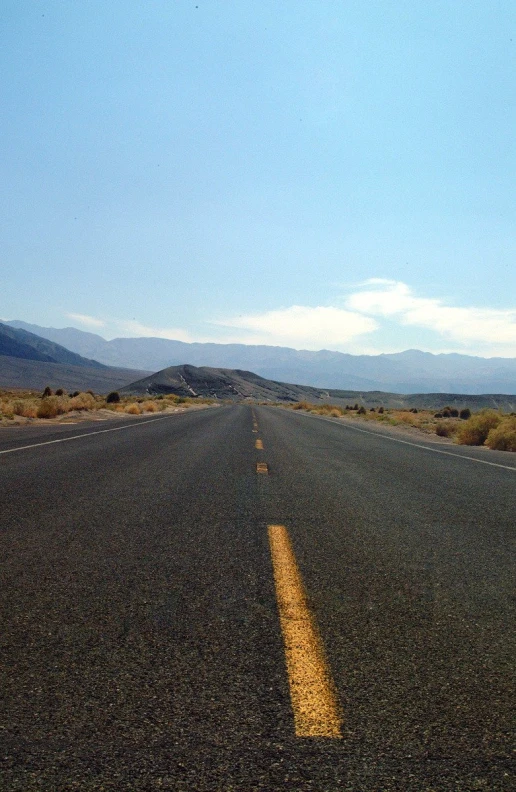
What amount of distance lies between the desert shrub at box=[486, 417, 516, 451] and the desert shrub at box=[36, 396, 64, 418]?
1952 cm

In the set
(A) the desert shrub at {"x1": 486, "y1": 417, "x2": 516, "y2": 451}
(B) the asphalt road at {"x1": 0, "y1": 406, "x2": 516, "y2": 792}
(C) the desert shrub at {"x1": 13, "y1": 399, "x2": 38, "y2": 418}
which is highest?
(A) the desert shrub at {"x1": 486, "y1": 417, "x2": 516, "y2": 451}

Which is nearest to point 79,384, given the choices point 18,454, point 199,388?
point 199,388

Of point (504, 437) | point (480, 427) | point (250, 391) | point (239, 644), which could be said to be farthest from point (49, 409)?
point (250, 391)

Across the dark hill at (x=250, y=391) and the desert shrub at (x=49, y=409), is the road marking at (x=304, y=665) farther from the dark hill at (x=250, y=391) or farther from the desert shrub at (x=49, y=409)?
the dark hill at (x=250, y=391)

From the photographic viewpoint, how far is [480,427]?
75.2 feet

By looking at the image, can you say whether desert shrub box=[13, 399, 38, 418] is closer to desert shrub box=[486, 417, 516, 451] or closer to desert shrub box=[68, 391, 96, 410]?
desert shrub box=[68, 391, 96, 410]

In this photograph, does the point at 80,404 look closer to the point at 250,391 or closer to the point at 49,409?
the point at 49,409

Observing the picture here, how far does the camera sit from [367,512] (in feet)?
22.8

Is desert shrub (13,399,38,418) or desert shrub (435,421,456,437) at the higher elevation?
desert shrub (435,421,456,437)

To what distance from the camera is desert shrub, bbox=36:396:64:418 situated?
96.2 ft

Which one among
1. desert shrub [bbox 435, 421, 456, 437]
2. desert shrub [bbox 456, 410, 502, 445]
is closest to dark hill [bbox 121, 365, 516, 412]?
desert shrub [bbox 435, 421, 456, 437]

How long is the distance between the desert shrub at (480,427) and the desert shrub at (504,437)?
4.74 ft

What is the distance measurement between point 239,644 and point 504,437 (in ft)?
63.0

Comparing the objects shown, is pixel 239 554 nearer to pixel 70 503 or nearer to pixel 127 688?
pixel 127 688
